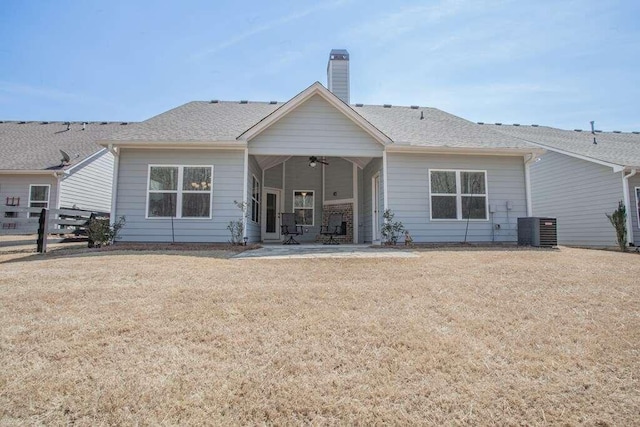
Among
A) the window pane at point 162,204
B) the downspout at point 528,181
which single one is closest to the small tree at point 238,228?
the window pane at point 162,204

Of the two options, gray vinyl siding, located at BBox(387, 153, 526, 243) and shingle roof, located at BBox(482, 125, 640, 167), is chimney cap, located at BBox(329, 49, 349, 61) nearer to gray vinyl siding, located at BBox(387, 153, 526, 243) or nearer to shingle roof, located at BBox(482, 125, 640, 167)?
gray vinyl siding, located at BBox(387, 153, 526, 243)

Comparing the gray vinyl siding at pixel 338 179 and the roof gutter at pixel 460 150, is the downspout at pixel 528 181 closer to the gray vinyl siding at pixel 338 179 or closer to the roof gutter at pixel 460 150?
the roof gutter at pixel 460 150

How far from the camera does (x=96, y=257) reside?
6.08m

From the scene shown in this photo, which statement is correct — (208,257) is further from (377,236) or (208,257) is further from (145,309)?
(377,236)

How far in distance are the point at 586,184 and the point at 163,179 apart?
1385 cm

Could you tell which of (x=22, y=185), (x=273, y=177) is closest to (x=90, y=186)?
(x=22, y=185)

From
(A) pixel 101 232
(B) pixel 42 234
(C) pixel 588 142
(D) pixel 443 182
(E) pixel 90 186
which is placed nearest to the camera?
(B) pixel 42 234

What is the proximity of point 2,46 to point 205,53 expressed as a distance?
5228 millimetres

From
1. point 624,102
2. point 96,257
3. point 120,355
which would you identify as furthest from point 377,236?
point 624,102

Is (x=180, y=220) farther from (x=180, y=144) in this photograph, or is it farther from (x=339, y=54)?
(x=339, y=54)

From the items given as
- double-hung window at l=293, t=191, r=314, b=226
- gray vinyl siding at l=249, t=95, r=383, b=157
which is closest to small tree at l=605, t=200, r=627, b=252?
gray vinyl siding at l=249, t=95, r=383, b=157

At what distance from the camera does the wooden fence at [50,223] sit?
7538 millimetres

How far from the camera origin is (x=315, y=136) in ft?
30.8

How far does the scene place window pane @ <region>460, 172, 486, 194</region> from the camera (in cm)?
969
